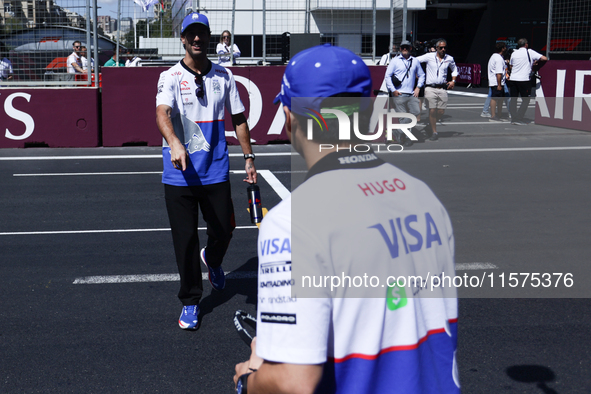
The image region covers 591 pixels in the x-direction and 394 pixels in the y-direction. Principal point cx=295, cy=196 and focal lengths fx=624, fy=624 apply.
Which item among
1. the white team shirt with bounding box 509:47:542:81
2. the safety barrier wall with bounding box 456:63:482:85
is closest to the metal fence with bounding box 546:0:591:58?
the white team shirt with bounding box 509:47:542:81

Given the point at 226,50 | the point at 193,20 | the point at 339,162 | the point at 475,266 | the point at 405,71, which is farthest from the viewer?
the point at 226,50

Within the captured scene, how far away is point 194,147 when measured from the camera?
4.51 m

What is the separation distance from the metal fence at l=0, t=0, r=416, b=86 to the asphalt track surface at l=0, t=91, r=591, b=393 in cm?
322

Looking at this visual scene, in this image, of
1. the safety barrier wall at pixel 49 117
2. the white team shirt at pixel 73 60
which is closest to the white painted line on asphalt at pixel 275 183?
the safety barrier wall at pixel 49 117

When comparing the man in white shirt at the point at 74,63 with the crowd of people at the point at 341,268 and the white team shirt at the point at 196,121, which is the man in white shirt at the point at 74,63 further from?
the crowd of people at the point at 341,268

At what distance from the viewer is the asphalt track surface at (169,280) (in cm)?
393

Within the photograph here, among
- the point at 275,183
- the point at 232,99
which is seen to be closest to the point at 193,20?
the point at 232,99

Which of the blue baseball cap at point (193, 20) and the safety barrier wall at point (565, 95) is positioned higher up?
the blue baseball cap at point (193, 20)

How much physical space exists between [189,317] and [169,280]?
110 centimetres

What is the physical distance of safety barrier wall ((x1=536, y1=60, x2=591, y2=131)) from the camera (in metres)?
15.7

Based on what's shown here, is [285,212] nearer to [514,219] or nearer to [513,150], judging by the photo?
[514,219]

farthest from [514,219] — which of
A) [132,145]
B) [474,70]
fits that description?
[474,70]

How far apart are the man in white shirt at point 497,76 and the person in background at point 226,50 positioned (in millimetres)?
6708

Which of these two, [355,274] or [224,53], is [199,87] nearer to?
[355,274]
